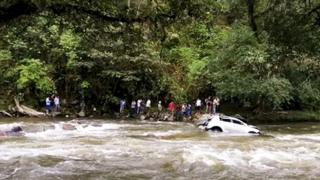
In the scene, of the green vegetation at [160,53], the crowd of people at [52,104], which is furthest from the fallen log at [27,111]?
the green vegetation at [160,53]

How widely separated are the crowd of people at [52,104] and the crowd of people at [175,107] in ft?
15.3

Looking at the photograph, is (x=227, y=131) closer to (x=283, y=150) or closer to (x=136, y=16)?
(x=283, y=150)

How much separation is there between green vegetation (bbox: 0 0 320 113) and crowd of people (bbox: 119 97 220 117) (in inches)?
32.9

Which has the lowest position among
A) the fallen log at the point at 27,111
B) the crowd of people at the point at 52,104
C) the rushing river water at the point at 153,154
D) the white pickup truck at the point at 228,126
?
the rushing river water at the point at 153,154

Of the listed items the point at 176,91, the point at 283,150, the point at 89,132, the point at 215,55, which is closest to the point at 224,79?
the point at 215,55

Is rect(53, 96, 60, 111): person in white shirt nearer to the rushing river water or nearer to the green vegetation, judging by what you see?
the green vegetation

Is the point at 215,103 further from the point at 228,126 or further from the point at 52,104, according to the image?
the point at 52,104

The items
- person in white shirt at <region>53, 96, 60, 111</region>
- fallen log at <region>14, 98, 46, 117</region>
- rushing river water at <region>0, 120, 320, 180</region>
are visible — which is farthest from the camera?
person in white shirt at <region>53, 96, 60, 111</region>

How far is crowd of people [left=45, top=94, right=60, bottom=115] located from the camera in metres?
39.2

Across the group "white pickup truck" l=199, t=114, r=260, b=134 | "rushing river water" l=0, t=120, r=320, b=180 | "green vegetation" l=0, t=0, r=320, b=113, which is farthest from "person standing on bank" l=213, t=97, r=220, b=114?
"rushing river water" l=0, t=120, r=320, b=180

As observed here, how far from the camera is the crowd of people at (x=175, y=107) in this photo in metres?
40.2

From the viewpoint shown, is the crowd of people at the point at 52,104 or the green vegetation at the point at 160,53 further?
the crowd of people at the point at 52,104

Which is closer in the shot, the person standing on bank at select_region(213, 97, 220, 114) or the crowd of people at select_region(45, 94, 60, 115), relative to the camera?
the crowd of people at select_region(45, 94, 60, 115)

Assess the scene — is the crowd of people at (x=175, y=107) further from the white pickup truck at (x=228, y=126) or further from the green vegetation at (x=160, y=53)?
the white pickup truck at (x=228, y=126)
